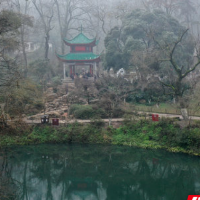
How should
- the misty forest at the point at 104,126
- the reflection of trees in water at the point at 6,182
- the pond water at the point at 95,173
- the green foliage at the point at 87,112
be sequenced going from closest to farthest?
the reflection of trees in water at the point at 6,182, the pond water at the point at 95,173, the misty forest at the point at 104,126, the green foliage at the point at 87,112

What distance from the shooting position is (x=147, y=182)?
10117mm

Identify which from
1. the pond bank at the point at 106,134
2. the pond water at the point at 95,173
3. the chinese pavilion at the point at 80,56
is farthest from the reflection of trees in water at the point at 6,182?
the chinese pavilion at the point at 80,56

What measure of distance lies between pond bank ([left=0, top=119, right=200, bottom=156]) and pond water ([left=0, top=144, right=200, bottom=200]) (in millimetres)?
470

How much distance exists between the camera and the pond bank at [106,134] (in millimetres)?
13172

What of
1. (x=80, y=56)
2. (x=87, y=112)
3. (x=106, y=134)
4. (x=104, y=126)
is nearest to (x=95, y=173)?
(x=106, y=134)

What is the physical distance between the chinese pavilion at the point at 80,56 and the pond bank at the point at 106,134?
995 cm

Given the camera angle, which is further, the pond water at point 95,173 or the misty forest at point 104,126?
the misty forest at point 104,126

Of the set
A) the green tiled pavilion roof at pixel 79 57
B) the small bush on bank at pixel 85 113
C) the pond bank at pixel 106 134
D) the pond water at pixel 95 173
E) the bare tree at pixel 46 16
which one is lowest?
the pond water at pixel 95 173

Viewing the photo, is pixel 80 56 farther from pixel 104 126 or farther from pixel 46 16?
pixel 104 126

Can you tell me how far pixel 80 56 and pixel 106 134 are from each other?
1177 cm

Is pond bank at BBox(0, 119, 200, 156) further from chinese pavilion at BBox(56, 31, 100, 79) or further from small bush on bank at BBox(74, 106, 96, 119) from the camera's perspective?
chinese pavilion at BBox(56, 31, 100, 79)

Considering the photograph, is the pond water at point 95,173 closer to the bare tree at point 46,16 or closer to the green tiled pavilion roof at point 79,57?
the green tiled pavilion roof at point 79,57

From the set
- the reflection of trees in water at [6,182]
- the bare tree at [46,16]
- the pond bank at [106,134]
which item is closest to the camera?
the reflection of trees in water at [6,182]

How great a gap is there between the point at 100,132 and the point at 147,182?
185 inches
